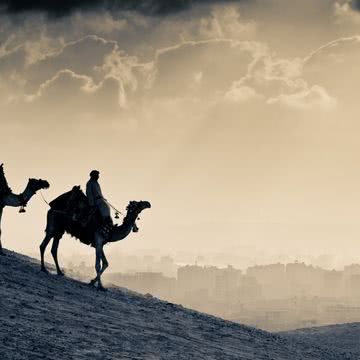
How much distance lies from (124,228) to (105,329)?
6169 mm

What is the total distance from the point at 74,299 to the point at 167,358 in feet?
14.8

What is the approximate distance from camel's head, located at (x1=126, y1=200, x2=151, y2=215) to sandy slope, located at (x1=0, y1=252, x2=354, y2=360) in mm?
2663

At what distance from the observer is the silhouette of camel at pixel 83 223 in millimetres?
20016

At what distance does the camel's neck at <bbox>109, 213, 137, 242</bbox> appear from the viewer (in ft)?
67.5

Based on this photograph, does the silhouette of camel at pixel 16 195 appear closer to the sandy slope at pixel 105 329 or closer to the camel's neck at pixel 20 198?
the camel's neck at pixel 20 198

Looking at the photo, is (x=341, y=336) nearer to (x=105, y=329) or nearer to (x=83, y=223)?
(x=83, y=223)

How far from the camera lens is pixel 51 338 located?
12.8m

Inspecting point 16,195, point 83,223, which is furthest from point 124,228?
point 16,195

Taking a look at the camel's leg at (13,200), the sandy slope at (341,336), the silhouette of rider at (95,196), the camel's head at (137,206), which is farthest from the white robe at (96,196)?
the sandy slope at (341,336)

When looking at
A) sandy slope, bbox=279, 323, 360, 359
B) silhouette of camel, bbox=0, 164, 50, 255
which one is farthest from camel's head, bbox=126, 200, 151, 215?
sandy slope, bbox=279, 323, 360, 359

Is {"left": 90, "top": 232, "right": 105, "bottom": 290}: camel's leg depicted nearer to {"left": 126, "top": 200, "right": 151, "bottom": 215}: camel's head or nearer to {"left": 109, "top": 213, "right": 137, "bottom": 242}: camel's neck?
{"left": 109, "top": 213, "right": 137, "bottom": 242}: camel's neck

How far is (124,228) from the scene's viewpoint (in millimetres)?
20703

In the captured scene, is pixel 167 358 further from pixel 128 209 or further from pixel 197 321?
pixel 128 209

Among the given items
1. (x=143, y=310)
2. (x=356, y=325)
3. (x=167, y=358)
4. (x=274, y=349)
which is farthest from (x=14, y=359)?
(x=356, y=325)
